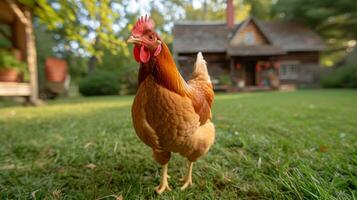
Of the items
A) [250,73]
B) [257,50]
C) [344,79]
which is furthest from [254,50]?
[344,79]

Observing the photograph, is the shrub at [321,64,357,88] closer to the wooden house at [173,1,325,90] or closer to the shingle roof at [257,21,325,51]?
the wooden house at [173,1,325,90]

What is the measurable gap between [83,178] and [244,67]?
18.2m

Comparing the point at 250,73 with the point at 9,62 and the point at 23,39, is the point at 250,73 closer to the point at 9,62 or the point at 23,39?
the point at 23,39

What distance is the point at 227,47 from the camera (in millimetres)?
17266

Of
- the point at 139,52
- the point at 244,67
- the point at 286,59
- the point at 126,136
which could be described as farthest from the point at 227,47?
the point at 139,52

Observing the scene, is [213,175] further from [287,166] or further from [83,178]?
[83,178]

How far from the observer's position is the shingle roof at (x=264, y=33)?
56.4ft

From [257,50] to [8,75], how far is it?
15.3 meters

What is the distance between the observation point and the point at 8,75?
23.0 feet

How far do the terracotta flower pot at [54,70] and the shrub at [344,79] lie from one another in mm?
17666

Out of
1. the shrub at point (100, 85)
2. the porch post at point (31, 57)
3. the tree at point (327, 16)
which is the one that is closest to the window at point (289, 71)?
the tree at point (327, 16)

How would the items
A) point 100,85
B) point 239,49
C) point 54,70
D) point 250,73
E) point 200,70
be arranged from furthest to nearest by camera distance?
point 250,73
point 239,49
point 100,85
point 54,70
point 200,70

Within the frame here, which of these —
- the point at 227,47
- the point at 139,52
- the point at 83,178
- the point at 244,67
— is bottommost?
the point at 83,178

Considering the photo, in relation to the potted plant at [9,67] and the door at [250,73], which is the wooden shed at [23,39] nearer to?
the potted plant at [9,67]
